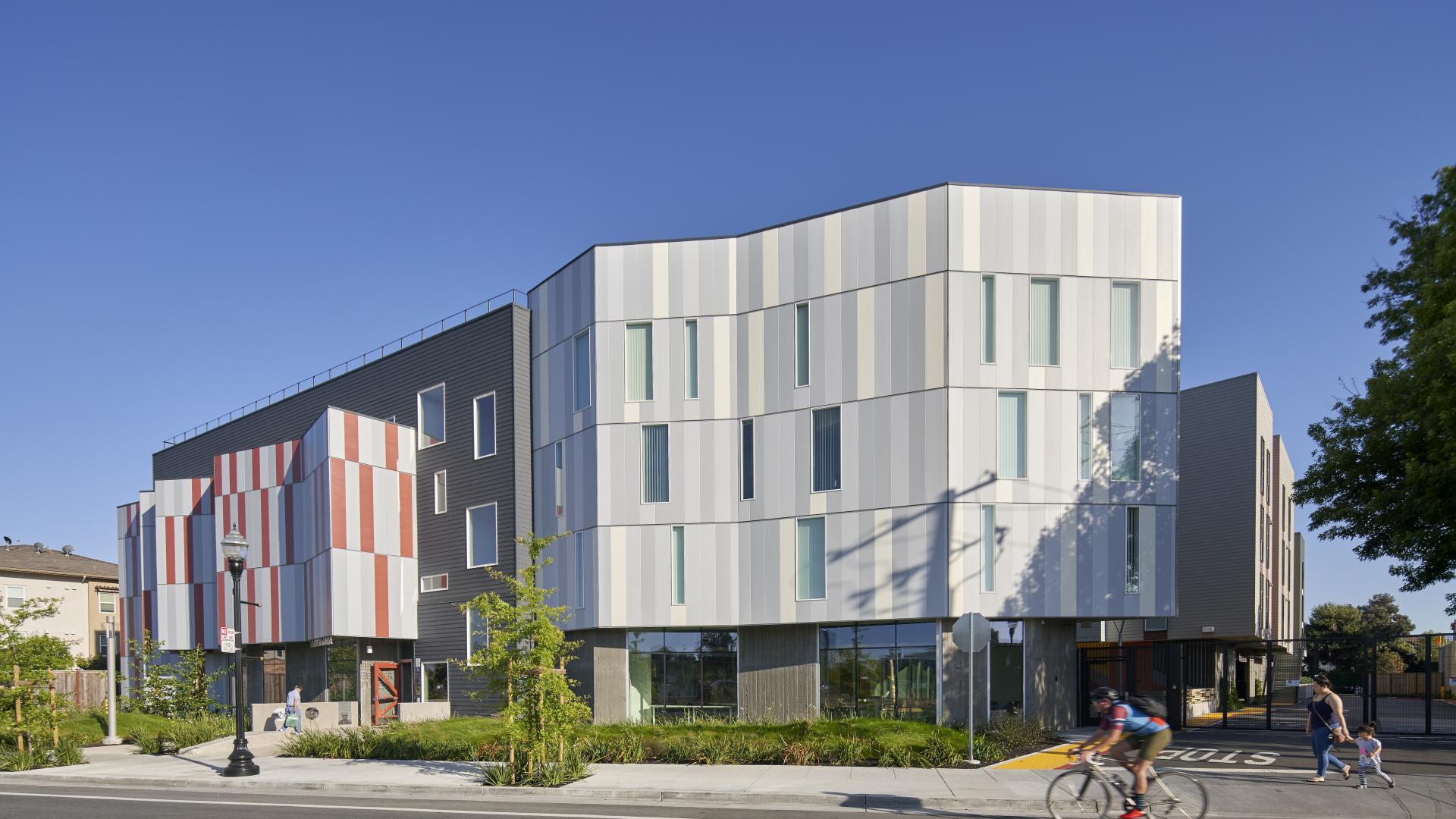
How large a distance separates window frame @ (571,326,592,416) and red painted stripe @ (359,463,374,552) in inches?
346

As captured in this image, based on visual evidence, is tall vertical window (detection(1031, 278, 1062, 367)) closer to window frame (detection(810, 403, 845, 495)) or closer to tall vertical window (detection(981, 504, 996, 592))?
tall vertical window (detection(981, 504, 996, 592))

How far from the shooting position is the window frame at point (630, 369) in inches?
1097

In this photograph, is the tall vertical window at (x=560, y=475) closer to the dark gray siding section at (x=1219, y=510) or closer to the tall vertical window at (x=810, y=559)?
the tall vertical window at (x=810, y=559)

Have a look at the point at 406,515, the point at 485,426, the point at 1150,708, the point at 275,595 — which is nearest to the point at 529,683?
the point at 1150,708

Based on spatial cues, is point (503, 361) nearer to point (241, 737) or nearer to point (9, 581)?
point (241, 737)

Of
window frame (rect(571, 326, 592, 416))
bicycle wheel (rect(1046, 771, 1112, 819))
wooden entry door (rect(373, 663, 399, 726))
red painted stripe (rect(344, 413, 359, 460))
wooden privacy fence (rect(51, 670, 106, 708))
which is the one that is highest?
window frame (rect(571, 326, 592, 416))

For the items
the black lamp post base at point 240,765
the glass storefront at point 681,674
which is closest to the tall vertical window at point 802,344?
the glass storefront at point 681,674

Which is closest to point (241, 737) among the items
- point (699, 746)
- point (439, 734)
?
point (439, 734)

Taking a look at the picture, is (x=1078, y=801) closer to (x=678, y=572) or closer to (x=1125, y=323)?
(x=1125, y=323)

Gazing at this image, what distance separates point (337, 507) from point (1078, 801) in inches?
1000

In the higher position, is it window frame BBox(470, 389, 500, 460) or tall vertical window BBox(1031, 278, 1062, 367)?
tall vertical window BBox(1031, 278, 1062, 367)

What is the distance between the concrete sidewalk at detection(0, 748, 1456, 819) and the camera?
15070 millimetres

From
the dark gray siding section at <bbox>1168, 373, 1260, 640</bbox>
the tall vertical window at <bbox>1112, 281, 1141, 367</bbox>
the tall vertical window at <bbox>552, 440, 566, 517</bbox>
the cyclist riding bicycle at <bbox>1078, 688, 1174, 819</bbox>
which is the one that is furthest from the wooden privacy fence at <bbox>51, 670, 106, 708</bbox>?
the dark gray siding section at <bbox>1168, 373, 1260, 640</bbox>

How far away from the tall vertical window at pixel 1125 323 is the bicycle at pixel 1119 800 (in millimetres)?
12794
